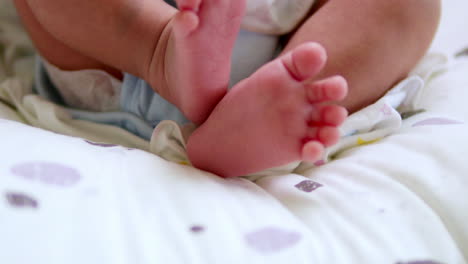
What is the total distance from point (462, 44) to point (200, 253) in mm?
679

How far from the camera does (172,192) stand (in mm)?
408

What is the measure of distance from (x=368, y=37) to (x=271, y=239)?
28 centimetres

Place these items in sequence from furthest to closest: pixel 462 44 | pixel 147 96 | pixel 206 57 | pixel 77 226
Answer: pixel 462 44 < pixel 147 96 < pixel 206 57 < pixel 77 226

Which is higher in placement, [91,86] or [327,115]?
[327,115]

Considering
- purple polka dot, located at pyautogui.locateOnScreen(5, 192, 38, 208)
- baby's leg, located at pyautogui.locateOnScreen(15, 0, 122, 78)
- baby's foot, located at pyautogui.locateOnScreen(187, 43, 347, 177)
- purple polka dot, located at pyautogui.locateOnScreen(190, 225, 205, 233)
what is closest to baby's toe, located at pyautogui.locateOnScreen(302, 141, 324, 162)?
baby's foot, located at pyautogui.locateOnScreen(187, 43, 347, 177)

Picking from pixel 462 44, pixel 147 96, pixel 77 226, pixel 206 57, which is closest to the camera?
pixel 77 226

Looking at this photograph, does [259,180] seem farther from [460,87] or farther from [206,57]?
[460,87]

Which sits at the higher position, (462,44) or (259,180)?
(462,44)

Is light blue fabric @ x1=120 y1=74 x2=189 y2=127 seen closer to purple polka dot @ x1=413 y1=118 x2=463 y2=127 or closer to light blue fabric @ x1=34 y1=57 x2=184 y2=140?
light blue fabric @ x1=34 y1=57 x2=184 y2=140

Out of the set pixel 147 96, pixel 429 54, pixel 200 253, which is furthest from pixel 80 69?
pixel 429 54

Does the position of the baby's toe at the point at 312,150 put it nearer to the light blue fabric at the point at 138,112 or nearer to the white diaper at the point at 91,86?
the light blue fabric at the point at 138,112

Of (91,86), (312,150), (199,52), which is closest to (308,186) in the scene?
(312,150)

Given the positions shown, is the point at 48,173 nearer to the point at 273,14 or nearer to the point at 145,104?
the point at 145,104

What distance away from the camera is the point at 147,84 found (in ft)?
1.94
